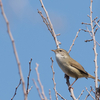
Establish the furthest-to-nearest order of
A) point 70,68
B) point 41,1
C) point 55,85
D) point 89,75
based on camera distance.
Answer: point 89,75, point 70,68, point 41,1, point 55,85

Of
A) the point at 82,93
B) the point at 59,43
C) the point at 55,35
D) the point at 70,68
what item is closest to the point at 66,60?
the point at 70,68

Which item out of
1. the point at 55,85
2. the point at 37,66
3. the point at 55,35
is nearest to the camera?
the point at 37,66

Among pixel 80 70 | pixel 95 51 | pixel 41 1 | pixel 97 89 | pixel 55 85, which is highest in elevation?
pixel 41 1

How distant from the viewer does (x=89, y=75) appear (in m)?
6.36

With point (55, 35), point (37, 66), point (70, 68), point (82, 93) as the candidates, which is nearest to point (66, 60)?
point (70, 68)

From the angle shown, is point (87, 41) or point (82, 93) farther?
point (87, 41)

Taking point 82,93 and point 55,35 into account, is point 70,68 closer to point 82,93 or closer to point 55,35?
point 55,35

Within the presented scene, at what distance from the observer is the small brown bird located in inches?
233

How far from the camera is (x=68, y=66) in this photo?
5980 mm

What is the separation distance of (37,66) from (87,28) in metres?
2.26

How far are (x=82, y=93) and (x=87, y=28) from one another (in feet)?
5.59

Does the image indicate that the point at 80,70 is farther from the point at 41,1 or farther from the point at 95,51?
the point at 41,1

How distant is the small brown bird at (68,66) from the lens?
5.92m

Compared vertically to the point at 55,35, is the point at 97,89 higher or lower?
lower
